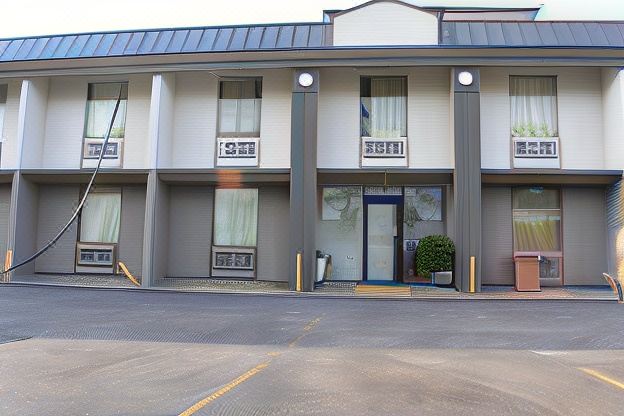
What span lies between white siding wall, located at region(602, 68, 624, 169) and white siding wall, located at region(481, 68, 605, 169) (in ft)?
0.58

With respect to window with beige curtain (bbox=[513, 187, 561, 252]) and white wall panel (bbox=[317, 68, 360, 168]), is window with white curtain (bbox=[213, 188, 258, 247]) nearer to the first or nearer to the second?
white wall panel (bbox=[317, 68, 360, 168])

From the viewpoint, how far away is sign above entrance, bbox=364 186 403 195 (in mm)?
14344

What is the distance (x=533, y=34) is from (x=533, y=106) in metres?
1.98

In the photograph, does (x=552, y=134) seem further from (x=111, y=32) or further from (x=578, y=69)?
(x=111, y=32)

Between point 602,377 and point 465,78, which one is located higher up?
point 465,78

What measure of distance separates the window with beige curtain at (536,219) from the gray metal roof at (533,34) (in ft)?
13.4

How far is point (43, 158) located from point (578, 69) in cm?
1571

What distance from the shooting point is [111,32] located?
14.8 m

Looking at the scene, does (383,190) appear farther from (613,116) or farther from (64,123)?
(64,123)

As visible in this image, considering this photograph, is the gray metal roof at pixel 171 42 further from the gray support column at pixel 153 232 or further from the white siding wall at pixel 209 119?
the gray support column at pixel 153 232

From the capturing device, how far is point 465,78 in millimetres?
12750

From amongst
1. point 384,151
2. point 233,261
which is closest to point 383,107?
point 384,151

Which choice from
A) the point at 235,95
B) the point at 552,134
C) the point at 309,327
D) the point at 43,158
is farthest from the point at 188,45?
the point at 552,134

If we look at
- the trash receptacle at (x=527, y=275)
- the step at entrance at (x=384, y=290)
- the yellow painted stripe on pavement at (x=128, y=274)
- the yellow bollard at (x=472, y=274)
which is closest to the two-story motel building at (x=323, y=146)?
the yellow bollard at (x=472, y=274)
